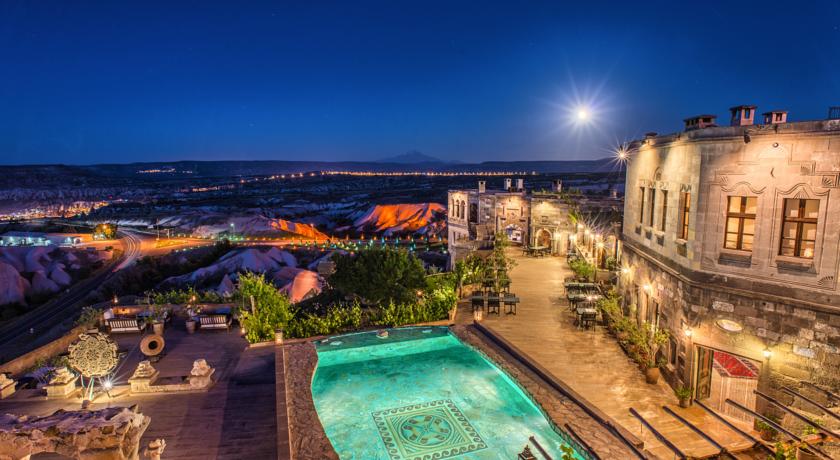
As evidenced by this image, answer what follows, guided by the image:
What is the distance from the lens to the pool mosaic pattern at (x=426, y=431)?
31.2 ft

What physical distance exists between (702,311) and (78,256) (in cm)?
5792

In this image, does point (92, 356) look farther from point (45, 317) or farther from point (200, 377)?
point (45, 317)

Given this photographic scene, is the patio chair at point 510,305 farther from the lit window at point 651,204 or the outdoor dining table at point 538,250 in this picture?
the outdoor dining table at point 538,250

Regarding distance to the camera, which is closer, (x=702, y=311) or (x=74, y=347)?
(x=702, y=311)

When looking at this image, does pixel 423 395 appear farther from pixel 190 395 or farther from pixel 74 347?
pixel 74 347

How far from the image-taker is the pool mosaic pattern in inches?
375

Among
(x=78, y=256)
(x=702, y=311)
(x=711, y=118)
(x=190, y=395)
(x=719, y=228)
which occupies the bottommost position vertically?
(x=78, y=256)

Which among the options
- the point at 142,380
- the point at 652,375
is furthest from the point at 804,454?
the point at 142,380

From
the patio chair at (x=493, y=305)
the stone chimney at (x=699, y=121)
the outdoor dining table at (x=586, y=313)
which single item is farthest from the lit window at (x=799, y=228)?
the patio chair at (x=493, y=305)

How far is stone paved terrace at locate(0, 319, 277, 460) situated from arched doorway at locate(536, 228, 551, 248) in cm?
2041

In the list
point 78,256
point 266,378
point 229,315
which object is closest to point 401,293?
point 266,378

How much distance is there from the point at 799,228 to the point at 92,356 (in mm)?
17272

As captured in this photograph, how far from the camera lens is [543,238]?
30.4 m

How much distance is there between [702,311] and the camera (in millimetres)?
10875
